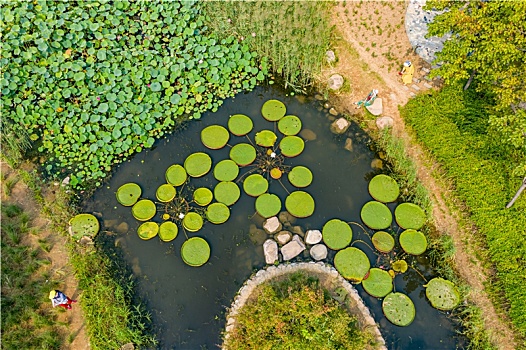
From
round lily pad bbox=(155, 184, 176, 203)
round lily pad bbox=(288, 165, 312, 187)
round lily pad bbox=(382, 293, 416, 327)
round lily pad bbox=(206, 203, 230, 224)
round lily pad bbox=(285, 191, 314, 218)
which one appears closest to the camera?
round lily pad bbox=(382, 293, 416, 327)

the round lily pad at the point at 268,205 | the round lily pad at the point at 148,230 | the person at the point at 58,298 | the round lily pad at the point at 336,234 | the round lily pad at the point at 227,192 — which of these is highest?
the round lily pad at the point at 336,234

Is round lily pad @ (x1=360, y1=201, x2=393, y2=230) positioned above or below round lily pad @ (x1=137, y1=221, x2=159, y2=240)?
above

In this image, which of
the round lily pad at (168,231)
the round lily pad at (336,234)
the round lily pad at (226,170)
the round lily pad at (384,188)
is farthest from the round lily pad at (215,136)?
the round lily pad at (384,188)

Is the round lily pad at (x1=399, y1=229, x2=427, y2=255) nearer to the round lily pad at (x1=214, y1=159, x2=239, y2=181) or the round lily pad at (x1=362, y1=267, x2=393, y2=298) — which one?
the round lily pad at (x1=362, y1=267, x2=393, y2=298)

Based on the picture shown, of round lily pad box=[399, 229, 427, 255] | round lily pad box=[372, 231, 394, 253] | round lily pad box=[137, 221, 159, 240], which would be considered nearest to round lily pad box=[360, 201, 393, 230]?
round lily pad box=[372, 231, 394, 253]

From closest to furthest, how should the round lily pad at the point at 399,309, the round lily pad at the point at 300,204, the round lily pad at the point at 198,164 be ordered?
the round lily pad at the point at 399,309, the round lily pad at the point at 300,204, the round lily pad at the point at 198,164

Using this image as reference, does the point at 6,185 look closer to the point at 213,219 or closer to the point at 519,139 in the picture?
the point at 213,219

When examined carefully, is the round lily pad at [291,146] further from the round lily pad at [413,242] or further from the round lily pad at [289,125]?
the round lily pad at [413,242]

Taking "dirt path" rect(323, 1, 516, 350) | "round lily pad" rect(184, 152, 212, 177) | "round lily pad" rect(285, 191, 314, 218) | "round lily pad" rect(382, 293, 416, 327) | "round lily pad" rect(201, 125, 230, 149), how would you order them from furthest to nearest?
"round lily pad" rect(201, 125, 230, 149), "round lily pad" rect(184, 152, 212, 177), "round lily pad" rect(285, 191, 314, 218), "dirt path" rect(323, 1, 516, 350), "round lily pad" rect(382, 293, 416, 327)
